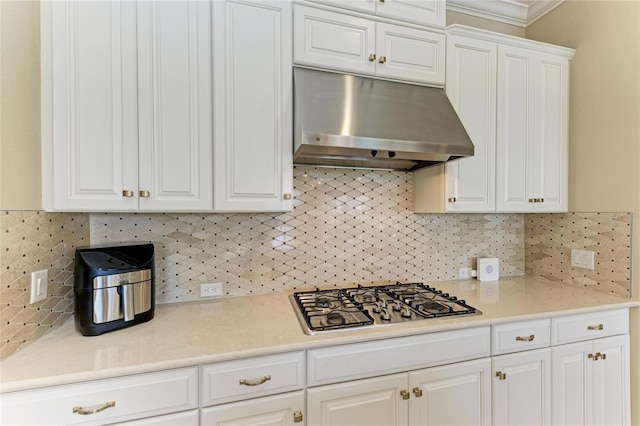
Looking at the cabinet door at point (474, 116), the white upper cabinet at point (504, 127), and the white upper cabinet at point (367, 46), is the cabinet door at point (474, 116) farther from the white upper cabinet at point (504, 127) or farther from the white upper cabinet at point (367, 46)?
the white upper cabinet at point (367, 46)

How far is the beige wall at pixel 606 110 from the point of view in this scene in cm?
183

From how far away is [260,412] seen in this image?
1.22 metres

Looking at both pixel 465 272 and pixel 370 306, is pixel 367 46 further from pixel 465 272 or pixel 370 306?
pixel 465 272

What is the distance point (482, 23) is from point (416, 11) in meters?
0.96

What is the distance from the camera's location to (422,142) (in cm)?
158

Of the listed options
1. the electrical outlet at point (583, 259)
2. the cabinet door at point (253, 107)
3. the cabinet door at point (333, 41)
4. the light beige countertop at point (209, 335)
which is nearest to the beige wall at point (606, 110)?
the electrical outlet at point (583, 259)

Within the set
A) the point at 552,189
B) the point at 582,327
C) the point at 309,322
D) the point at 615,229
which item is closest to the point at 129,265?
the point at 309,322

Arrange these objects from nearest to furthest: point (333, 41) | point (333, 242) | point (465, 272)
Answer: point (333, 41)
point (333, 242)
point (465, 272)

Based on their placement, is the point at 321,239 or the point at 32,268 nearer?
the point at 32,268


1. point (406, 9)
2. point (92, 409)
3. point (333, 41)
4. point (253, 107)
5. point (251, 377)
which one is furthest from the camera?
point (406, 9)

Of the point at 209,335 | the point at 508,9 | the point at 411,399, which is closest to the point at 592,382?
the point at 411,399

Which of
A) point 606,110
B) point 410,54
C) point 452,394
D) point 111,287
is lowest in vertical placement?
point 452,394

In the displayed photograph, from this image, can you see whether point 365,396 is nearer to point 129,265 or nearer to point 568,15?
point 129,265

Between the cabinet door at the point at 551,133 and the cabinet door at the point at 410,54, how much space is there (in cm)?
81
